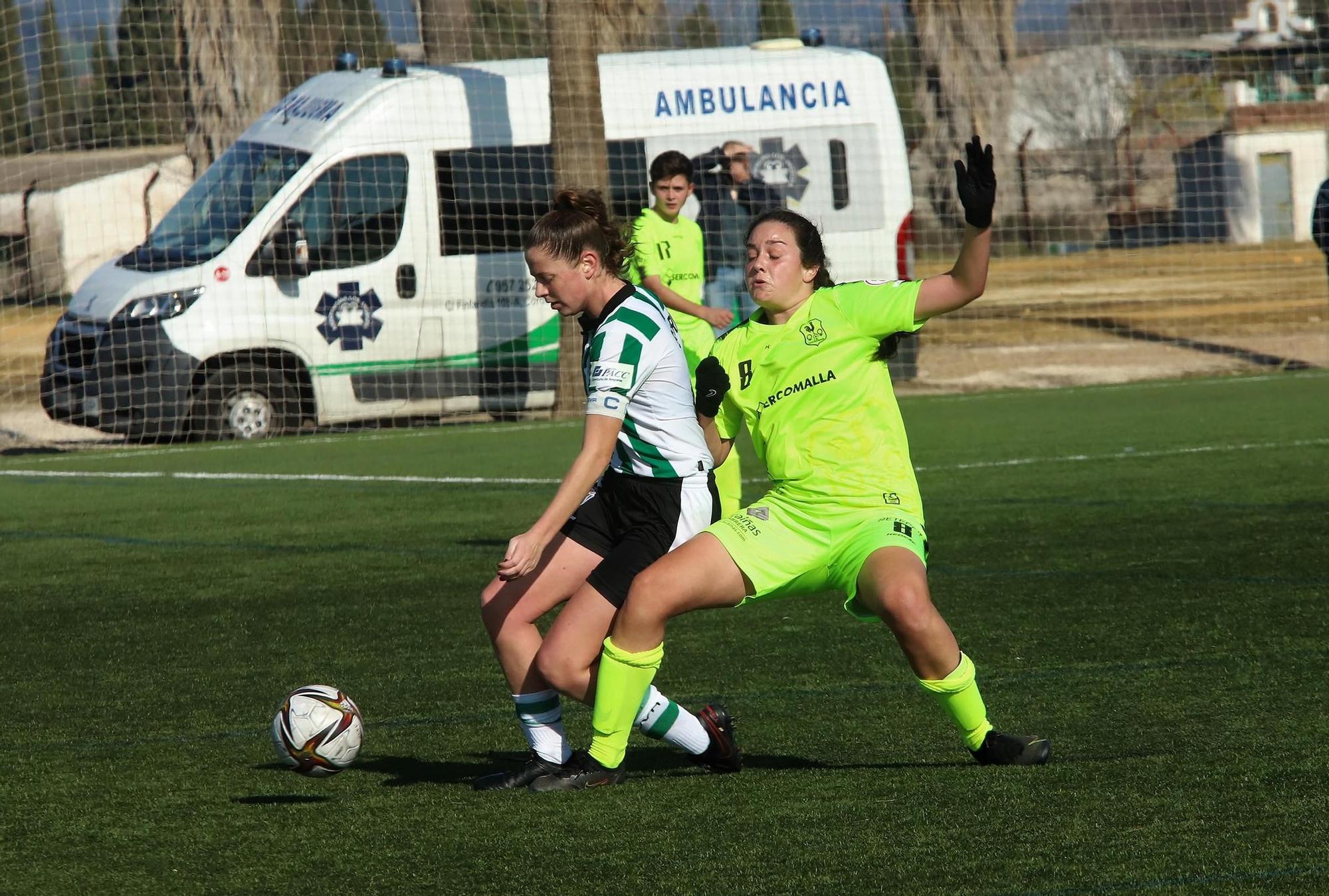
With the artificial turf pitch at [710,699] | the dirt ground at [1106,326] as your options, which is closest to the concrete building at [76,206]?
the dirt ground at [1106,326]

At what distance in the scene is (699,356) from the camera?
359 inches

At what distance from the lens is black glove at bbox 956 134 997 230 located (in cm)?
431

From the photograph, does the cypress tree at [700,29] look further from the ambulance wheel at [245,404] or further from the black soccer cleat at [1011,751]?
the black soccer cleat at [1011,751]

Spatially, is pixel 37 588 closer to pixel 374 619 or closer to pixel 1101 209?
pixel 374 619

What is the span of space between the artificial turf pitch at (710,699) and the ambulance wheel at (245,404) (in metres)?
3.79

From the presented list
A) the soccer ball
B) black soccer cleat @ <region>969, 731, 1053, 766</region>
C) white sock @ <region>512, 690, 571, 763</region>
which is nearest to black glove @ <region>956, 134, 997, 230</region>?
black soccer cleat @ <region>969, 731, 1053, 766</region>

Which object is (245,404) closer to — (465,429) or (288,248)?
(288,248)

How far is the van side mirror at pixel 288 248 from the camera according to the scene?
570 inches

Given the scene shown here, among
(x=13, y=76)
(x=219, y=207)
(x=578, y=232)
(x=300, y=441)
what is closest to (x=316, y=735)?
(x=578, y=232)

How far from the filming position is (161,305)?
14234 mm

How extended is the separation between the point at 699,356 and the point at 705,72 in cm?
739

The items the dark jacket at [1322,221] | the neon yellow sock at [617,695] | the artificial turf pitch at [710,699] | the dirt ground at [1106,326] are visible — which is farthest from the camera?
the dirt ground at [1106,326]

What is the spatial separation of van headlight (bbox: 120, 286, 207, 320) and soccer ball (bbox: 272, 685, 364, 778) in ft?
33.5

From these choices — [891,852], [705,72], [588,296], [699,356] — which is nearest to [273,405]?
[705,72]
